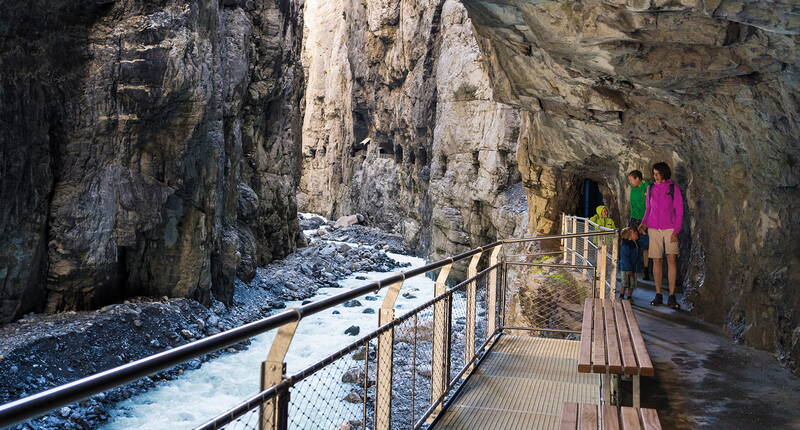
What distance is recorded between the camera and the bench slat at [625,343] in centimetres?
433

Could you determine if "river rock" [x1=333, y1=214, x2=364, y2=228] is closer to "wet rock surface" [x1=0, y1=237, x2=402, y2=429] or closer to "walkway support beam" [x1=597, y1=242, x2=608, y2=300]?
"wet rock surface" [x1=0, y1=237, x2=402, y2=429]

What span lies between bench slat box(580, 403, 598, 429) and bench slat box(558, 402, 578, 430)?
0.13ft

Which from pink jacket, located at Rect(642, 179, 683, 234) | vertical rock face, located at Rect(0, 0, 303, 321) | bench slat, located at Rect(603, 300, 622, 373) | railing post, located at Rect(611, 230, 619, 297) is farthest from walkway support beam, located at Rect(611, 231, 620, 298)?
vertical rock face, located at Rect(0, 0, 303, 321)

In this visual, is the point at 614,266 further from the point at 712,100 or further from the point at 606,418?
the point at 606,418

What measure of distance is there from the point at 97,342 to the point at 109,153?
520 centimetres

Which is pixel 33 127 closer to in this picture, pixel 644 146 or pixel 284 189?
pixel 644 146

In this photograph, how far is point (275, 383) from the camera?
267 centimetres

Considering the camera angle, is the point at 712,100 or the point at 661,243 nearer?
the point at 712,100

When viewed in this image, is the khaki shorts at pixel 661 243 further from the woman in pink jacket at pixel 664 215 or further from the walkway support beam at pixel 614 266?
the walkway support beam at pixel 614 266

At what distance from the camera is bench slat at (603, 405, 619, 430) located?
357 centimetres

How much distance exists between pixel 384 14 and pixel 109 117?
3270cm

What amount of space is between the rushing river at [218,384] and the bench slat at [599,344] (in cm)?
455

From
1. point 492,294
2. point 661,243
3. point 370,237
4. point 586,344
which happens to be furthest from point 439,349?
point 370,237

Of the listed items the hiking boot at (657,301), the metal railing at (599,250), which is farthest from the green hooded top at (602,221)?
the hiking boot at (657,301)
